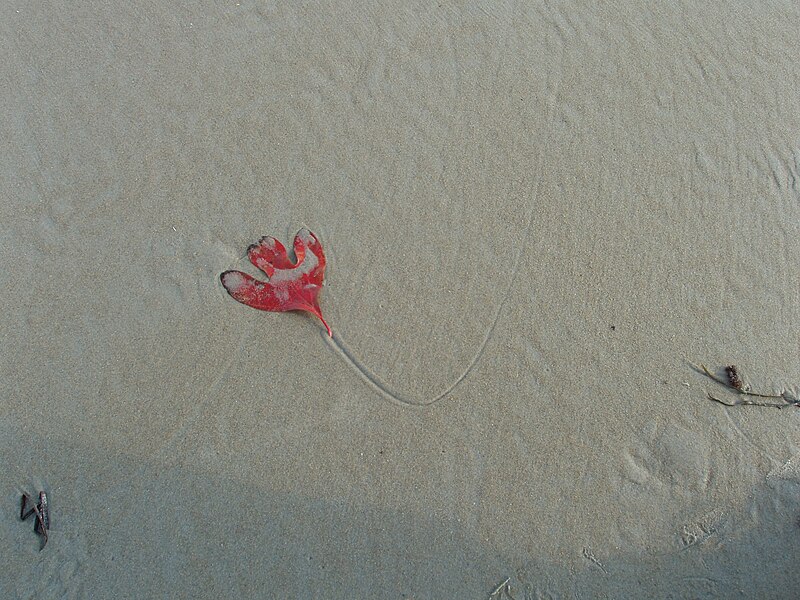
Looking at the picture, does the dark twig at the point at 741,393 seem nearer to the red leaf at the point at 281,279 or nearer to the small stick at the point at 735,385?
the small stick at the point at 735,385

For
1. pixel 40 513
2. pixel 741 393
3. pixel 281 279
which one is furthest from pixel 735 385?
pixel 40 513

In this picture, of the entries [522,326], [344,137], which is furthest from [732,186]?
[344,137]

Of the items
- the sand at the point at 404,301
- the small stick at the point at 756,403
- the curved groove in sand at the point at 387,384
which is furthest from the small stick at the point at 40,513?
Answer: the small stick at the point at 756,403

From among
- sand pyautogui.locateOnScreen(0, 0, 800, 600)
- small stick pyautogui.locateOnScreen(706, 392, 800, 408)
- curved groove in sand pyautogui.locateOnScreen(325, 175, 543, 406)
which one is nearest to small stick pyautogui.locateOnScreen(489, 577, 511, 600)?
sand pyautogui.locateOnScreen(0, 0, 800, 600)

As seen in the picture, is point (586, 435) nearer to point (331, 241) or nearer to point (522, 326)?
point (522, 326)

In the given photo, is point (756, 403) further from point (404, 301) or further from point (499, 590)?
point (404, 301)

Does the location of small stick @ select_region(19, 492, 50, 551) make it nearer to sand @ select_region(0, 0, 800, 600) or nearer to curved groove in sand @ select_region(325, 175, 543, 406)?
sand @ select_region(0, 0, 800, 600)

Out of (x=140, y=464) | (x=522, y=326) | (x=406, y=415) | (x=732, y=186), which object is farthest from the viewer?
(x=732, y=186)

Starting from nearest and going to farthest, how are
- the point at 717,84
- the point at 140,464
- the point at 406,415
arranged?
the point at 140,464 → the point at 406,415 → the point at 717,84
